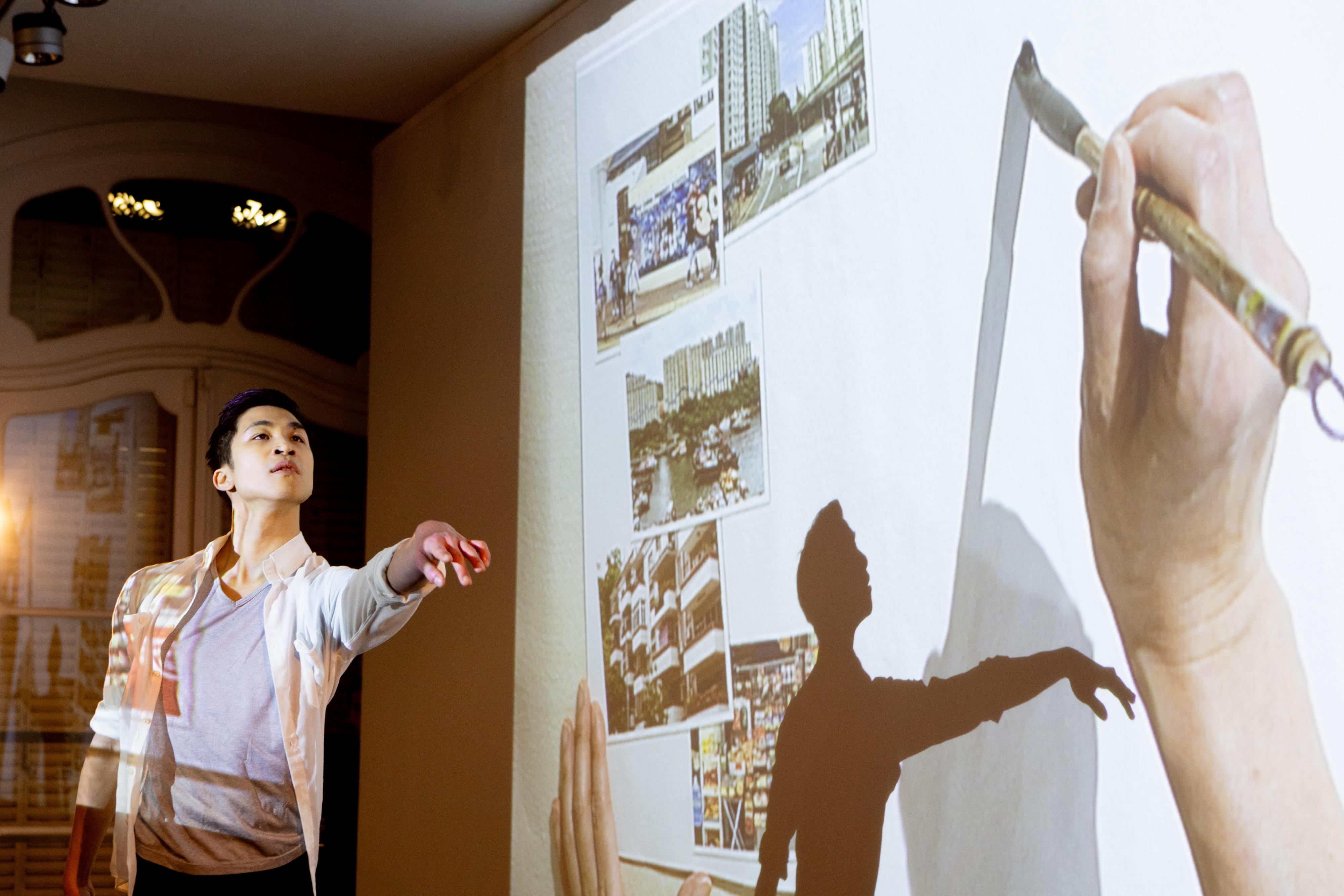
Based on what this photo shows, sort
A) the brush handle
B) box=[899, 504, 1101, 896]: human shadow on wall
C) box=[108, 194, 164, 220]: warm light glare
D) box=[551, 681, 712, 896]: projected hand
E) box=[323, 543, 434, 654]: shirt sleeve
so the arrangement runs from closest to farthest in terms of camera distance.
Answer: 1. the brush handle
2. box=[899, 504, 1101, 896]: human shadow on wall
3. box=[323, 543, 434, 654]: shirt sleeve
4. box=[551, 681, 712, 896]: projected hand
5. box=[108, 194, 164, 220]: warm light glare

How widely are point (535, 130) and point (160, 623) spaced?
1.90m

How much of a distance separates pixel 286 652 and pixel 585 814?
1148mm

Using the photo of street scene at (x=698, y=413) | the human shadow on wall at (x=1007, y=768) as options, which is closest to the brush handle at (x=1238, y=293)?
the human shadow on wall at (x=1007, y=768)

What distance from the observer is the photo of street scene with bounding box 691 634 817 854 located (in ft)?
8.37

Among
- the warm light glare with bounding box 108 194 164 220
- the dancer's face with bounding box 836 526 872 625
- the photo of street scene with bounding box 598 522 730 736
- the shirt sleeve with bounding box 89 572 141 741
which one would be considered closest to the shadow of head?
the dancer's face with bounding box 836 526 872 625

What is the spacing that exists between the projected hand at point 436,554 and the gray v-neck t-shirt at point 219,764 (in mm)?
463

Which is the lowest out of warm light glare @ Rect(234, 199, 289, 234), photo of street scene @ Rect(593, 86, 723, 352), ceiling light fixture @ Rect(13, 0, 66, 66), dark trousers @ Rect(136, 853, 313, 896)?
dark trousers @ Rect(136, 853, 313, 896)

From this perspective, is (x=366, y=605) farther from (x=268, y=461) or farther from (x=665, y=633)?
(x=665, y=633)

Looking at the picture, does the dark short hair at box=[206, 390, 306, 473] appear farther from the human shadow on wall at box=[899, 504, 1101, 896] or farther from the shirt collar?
the human shadow on wall at box=[899, 504, 1101, 896]

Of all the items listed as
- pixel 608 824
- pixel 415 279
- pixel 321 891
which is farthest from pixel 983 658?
pixel 321 891

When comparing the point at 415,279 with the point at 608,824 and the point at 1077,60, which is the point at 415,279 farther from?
the point at 1077,60

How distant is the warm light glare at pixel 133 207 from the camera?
188 inches

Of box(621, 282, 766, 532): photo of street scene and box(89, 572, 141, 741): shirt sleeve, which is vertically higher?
box(621, 282, 766, 532): photo of street scene

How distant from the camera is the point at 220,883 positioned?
2182mm
